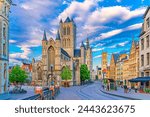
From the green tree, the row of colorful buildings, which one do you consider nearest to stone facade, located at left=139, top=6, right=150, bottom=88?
the row of colorful buildings

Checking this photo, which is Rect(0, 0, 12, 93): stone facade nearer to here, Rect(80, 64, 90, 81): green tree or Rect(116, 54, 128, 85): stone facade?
Rect(116, 54, 128, 85): stone facade

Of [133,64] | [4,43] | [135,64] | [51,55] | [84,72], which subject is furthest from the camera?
[84,72]

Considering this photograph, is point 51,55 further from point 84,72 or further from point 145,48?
point 145,48

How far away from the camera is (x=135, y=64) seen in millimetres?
40750

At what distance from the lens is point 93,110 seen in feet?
21.3

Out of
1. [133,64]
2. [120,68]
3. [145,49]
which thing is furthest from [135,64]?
[145,49]

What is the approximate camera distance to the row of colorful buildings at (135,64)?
85.7 feet

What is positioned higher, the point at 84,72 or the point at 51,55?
the point at 51,55

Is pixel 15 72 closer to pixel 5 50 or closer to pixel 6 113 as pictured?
pixel 5 50

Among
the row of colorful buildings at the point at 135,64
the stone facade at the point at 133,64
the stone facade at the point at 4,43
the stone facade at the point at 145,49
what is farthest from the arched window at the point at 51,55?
the stone facade at the point at 4,43

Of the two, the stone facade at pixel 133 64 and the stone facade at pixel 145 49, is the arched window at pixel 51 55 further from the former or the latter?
the stone facade at pixel 145 49

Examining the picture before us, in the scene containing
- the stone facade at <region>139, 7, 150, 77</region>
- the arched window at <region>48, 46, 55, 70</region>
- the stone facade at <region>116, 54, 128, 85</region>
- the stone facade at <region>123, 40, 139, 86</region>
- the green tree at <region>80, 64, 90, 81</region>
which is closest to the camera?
the stone facade at <region>139, 7, 150, 77</region>

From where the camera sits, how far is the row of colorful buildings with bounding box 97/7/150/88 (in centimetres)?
2611

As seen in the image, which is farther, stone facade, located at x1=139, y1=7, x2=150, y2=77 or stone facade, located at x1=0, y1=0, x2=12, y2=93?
stone facade, located at x1=139, y1=7, x2=150, y2=77
